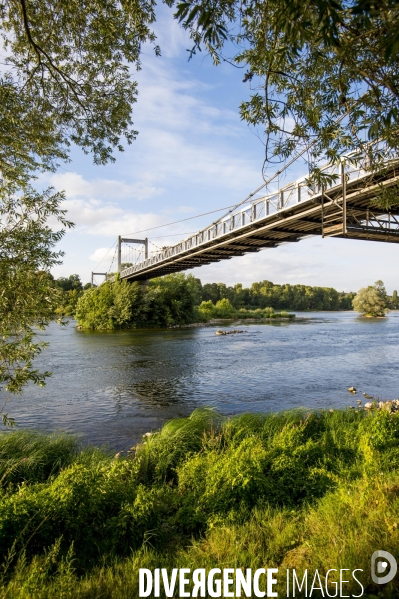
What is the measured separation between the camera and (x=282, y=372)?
608 inches

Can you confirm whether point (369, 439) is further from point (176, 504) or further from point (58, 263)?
point (58, 263)

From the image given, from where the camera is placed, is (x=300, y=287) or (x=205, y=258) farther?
(x=300, y=287)

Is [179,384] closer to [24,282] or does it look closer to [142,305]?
[24,282]

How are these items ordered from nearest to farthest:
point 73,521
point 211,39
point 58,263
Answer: point 211,39
point 73,521
point 58,263

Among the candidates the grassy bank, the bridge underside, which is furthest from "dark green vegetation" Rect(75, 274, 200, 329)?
the grassy bank

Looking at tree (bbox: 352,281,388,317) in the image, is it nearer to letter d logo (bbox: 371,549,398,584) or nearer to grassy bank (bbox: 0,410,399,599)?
grassy bank (bbox: 0,410,399,599)

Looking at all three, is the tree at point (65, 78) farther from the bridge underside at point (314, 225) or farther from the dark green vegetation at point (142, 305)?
the dark green vegetation at point (142, 305)

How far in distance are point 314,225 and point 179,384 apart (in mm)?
11476

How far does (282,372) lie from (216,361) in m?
4.33

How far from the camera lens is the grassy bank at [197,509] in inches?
118

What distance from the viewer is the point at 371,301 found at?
213 feet

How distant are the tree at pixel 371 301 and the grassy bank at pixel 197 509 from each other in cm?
6447

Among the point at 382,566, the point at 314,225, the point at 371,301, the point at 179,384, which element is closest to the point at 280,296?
the point at 371,301

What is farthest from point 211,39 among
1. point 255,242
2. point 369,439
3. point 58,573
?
point 255,242
